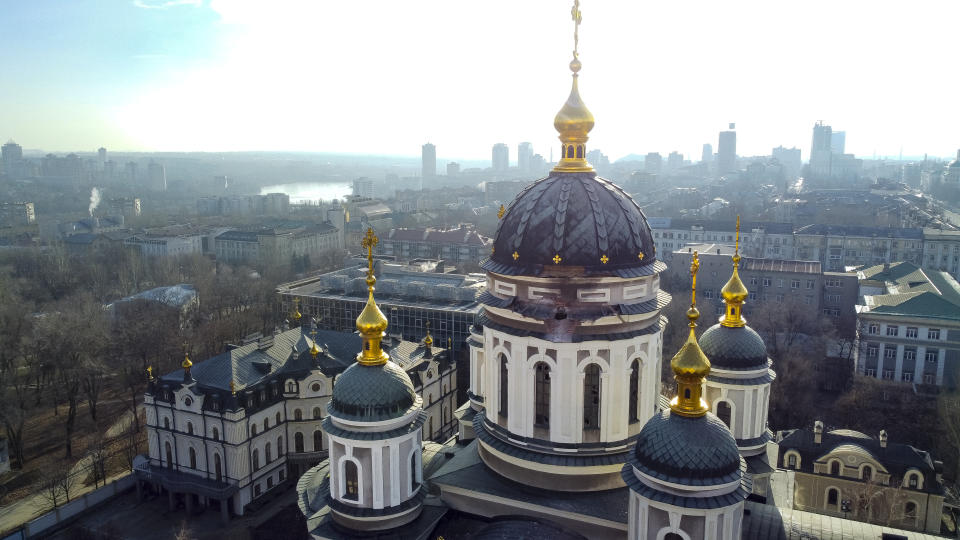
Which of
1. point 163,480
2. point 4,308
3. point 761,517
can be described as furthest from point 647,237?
point 4,308

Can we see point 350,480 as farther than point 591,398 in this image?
Yes

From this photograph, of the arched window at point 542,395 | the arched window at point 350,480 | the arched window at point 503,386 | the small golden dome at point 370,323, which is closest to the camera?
the arched window at point 542,395

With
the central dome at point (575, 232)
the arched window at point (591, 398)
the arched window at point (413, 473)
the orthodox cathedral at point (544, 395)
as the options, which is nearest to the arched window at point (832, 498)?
the orthodox cathedral at point (544, 395)

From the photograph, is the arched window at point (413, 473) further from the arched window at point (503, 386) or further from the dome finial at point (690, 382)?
the dome finial at point (690, 382)

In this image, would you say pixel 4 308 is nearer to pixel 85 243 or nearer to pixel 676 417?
pixel 85 243

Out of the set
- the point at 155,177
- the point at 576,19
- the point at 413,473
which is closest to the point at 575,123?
the point at 576,19

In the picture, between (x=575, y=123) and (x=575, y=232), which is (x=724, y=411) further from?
(x=575, y=123)
